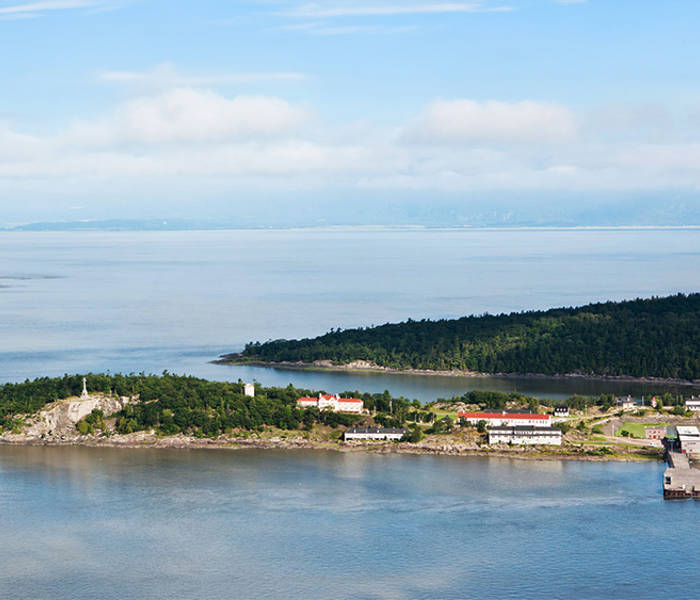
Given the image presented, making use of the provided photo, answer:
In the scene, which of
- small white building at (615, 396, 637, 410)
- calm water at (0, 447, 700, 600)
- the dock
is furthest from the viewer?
small white building at (615, 396, 637, 410)

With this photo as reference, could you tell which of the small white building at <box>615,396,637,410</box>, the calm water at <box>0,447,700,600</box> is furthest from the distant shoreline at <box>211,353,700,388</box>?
the calm water at <box>0,447,700,600</box>

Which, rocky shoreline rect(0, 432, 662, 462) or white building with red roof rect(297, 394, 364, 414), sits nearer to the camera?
rocky shoreline rect(0, 432, 662, 462)

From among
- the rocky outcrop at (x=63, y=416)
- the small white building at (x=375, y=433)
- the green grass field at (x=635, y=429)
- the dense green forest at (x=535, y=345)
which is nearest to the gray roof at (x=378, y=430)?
the small white building at (x=375, y=433)

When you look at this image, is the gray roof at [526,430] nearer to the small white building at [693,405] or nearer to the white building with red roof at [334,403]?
the white building with red roof at [334,403]

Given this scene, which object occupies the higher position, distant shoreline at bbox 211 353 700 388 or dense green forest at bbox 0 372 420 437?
distant shoreline at bbox 211 353 700 388

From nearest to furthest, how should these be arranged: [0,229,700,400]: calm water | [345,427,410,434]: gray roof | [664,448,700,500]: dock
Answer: [664,448,700,500]: dock → [345,427,410,434]: gray roof → [0,229,700,400]: calm water

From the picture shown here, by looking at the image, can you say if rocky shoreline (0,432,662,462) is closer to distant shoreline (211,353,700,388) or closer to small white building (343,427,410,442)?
small white building (343,427,410,442)
